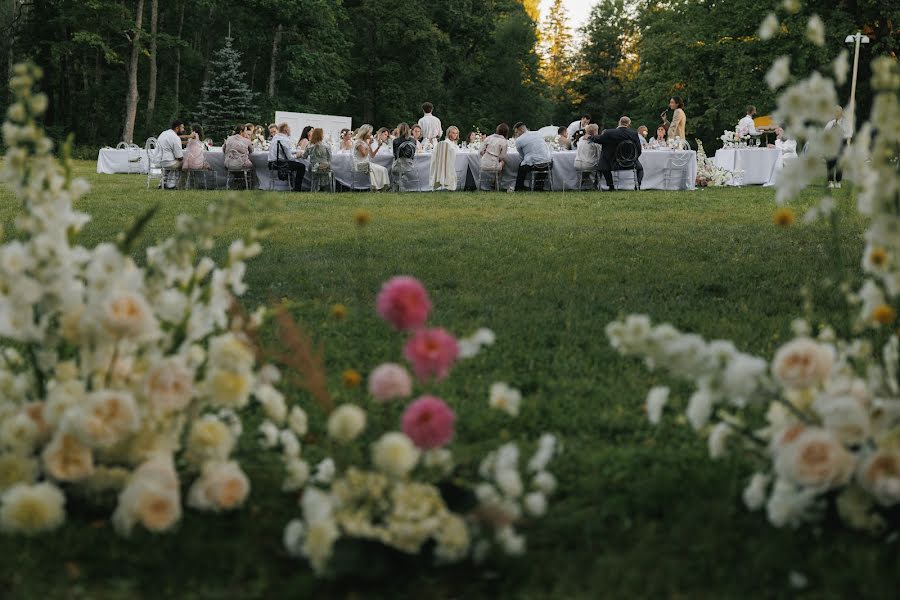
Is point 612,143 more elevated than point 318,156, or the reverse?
point 612,143

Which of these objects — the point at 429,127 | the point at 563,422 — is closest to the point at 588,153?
the point at 429,127

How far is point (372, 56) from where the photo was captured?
47.8 metres

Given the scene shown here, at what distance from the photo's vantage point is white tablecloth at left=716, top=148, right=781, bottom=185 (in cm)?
1964

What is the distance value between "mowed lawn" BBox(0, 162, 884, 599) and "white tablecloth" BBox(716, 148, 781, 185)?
9.56 metres

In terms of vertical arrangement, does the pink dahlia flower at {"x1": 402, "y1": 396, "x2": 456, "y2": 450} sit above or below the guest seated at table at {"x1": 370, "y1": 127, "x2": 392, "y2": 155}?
below

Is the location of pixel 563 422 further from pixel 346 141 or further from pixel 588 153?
pixel 346 141

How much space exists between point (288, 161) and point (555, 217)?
6.61m

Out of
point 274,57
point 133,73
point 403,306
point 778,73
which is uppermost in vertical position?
point 274,57

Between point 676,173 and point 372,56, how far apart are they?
106 ft

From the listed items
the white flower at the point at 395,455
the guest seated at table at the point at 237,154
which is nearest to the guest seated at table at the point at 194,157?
the guest seated at table at the point at 237,154

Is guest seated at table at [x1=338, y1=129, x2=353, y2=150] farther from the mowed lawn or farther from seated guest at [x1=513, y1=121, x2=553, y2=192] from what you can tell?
the mowed lawn

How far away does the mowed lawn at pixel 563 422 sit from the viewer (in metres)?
2.43

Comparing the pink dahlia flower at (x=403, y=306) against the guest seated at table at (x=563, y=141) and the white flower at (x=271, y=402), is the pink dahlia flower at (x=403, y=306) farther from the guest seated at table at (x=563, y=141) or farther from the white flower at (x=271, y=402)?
the guest seated at table at (x=563, y=141)

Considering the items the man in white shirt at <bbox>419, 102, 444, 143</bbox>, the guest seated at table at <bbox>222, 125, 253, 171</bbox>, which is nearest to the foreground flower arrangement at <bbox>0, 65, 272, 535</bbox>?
Result: the guest seated at table at <bbox>222, 125, 253, 171</bbox>
